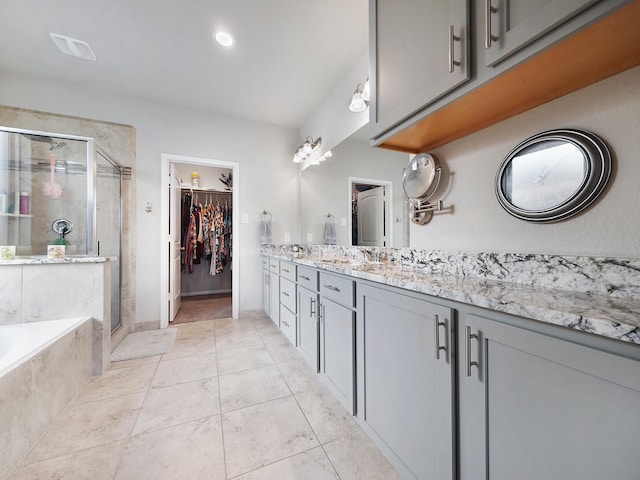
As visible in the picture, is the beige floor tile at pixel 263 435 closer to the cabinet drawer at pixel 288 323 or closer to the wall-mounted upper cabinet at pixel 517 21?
the cabinet drawer at pixel 288 323

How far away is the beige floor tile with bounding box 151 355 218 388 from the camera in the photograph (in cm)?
181

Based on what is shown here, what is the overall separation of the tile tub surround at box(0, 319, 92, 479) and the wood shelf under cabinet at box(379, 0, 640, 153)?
7.04 ft

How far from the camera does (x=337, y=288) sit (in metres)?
1.43

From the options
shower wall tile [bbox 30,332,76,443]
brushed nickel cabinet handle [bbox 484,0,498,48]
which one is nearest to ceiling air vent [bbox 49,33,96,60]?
shower wall tile [bbox 30,332,76,443]

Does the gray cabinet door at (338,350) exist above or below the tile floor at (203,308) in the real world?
above

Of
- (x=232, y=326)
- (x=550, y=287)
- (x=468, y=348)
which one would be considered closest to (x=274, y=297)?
(x=232, y=326)

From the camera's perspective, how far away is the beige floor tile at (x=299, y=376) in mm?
1720

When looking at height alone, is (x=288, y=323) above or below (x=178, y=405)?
above

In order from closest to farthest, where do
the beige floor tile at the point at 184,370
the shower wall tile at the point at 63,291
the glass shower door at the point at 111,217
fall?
the shower wall tile at the point at 63,291
the beige floor tile at the point at 184,370
the glass shower door at the point at 111,217

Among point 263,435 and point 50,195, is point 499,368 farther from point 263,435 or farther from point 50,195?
point 50,195

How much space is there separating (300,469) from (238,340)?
5.33 ft

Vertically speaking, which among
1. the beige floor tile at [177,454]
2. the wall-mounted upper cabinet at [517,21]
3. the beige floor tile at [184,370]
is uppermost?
the wall-mounted upper cabinet at [517,21]

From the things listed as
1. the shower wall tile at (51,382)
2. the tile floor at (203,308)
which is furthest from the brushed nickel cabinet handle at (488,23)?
the tile floor at (203,308)

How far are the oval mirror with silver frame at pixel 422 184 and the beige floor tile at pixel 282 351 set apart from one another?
1.55 metres
